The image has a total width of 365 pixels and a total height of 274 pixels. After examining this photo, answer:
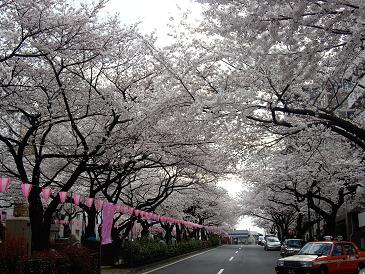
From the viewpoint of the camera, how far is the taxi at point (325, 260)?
45.1ft

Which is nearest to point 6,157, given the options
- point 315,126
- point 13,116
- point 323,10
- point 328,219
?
point 13,116

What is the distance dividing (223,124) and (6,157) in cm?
1209

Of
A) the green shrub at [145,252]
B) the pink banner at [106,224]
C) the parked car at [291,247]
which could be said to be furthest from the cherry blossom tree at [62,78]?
the parked car at [291,247]

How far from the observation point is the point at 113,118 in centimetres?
1566

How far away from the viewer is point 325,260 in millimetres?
14031

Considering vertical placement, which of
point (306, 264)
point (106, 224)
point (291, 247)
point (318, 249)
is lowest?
point (291, 247)

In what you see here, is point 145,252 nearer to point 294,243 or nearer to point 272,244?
point 294,243

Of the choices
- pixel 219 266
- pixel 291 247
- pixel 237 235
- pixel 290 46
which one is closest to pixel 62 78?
pixel 290 46

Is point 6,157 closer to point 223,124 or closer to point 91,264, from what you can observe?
point 91,264

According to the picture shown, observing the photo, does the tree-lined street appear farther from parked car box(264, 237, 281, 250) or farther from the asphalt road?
parked car box(264, 237, 281, 250)

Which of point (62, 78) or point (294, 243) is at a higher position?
point (62, 78)

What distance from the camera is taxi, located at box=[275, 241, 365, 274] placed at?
13750 millimetres

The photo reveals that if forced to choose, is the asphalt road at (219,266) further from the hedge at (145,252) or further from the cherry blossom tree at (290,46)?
the cherry blossom tree at (290,46)

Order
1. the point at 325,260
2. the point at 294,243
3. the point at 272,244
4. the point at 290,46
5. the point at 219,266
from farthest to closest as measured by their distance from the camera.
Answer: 1. the point at 272,244
2. the point at 294,243
3. the point at 219,266
4. the point at 325,260
5. the point at 290,46
